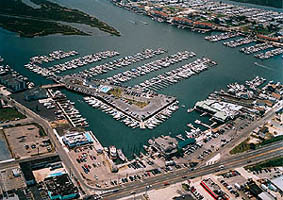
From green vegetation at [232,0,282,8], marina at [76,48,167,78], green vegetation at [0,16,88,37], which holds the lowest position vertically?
marina at [76,48,167,78]

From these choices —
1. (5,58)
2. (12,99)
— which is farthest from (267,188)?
(5,58)

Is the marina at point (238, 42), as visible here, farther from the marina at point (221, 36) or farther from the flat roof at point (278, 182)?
the flat roof at point (278, 182)

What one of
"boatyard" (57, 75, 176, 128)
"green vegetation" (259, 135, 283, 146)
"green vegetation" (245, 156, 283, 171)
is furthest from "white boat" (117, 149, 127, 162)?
"green vegetation" (259, 135, 283, 146)

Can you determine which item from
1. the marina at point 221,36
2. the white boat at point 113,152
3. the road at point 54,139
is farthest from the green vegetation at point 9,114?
the marina at point 221,36

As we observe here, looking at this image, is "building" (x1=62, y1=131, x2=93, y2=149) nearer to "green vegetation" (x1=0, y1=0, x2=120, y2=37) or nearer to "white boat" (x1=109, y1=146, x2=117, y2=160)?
"white boat" (x1=109, y1=146, x2=117, y2=160)

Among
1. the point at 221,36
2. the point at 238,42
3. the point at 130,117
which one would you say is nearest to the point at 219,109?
the point at 130,117

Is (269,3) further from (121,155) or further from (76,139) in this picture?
(76,139)

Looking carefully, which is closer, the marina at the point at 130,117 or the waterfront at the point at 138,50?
the waterfront at the point at 138,50
